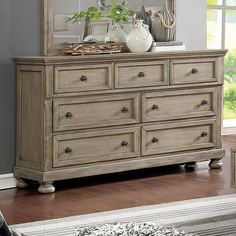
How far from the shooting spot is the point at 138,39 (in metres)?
5.16

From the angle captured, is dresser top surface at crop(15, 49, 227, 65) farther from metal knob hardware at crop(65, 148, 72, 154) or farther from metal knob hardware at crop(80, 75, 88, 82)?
metal knob hardware at crop(65, 148, 72, 154)

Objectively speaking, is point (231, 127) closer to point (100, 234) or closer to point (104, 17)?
point (104, 17)

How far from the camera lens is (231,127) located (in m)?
7.36

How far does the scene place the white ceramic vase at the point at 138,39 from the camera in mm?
5156

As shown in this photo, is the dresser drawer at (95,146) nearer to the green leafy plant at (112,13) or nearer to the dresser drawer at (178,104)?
the dresser drawer at (178,104)

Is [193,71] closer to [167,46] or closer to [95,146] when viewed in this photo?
[167,46]

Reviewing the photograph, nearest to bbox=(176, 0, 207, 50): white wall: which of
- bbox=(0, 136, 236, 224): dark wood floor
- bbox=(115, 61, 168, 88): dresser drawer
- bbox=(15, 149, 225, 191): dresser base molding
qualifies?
bbox=(115, 61, 168, 88): dresser drawer

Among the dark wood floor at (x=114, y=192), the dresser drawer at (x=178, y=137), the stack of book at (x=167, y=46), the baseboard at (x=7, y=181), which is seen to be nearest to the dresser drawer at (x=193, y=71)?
the stack of book at (x=167, y=46)

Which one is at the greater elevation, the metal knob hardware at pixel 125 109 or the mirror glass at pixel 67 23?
the mirror glass at pixel 67 23

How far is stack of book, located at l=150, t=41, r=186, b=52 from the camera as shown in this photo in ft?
17.4

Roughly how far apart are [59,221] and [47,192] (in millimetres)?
754

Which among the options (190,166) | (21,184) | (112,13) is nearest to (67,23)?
(112,13)

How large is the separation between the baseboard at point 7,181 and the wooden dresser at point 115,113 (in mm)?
47

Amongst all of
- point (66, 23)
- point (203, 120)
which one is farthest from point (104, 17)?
point (203, 120)
